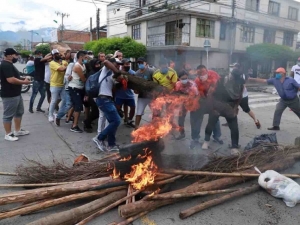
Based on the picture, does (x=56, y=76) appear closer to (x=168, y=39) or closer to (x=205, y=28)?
(x=168, y=39)

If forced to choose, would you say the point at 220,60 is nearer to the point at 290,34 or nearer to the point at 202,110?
the point at 290,34

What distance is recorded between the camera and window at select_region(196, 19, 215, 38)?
24906mm

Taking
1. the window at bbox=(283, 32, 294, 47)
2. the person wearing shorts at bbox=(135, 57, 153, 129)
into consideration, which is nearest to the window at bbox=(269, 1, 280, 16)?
the window at bbox=(283, 32, 294, 47)

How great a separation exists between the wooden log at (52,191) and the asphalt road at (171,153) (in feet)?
0.72

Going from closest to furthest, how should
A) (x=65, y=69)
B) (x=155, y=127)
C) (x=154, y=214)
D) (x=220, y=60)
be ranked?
(x=154, y=214) < (x=155, y=127) < (x=65, y=69) < (x=220, y=60)

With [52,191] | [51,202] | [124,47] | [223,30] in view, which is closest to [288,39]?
[223,30]

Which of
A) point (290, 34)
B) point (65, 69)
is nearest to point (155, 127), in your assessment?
point (65, 69)

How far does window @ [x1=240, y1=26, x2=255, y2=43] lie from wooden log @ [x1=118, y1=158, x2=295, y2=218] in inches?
1059

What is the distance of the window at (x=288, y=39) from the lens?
106 ft

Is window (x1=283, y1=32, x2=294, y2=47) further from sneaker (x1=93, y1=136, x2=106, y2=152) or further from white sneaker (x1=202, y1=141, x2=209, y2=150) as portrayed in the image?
sneaker (x1=93, y1=136, x2=106, y2=152)

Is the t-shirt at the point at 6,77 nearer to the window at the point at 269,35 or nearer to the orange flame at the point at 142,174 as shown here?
the orange flame at the point at 142,174

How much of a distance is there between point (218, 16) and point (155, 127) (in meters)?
24.3

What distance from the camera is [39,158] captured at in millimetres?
4777

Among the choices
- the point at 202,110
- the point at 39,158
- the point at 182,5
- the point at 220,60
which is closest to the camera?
the point at 39,158
